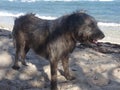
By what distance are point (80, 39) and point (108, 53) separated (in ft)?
10.8

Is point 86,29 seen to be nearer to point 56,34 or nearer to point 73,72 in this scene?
point 56,34

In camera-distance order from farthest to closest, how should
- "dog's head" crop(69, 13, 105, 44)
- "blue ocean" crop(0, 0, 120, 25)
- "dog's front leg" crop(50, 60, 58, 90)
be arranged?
"blue ocean" crop(0, 0, 120, 25) → "dog's front leg" crop(50, 60, 58, 90) → "dog's head" crop(69, 13, 105, 44)

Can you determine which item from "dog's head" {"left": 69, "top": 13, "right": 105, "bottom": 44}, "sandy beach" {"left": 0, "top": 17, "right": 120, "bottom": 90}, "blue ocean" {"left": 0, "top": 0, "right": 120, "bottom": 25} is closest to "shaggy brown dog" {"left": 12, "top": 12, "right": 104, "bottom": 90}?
"dog's head" {"left": 69, "top": 13, "right": 105, "bottom": 44}

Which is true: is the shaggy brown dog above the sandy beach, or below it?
above

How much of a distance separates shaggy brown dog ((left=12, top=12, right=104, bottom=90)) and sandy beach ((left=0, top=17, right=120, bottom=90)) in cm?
38

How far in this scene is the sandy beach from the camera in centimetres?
766

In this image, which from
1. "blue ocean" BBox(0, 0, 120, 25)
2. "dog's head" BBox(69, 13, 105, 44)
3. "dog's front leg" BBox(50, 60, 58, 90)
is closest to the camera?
"dog's head" BBox(69, 13, 105, 44)

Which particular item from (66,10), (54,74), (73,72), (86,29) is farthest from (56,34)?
(66,10)

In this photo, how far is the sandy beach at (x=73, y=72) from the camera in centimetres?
766

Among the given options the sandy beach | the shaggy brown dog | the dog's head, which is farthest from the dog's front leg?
the dog's head

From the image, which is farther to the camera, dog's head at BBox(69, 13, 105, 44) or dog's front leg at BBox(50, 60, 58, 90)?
dog's front leg at BBox(50, 60, 58, 90)

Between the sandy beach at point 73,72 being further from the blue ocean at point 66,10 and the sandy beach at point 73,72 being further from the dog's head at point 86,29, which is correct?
the blue ocean at point 66,10

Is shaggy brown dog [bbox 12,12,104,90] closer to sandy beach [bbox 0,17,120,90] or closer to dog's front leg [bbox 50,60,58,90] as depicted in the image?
dog's front leg [bbox 50,60,58,90]

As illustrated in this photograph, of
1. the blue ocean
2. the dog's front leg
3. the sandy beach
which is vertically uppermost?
the dog's front leg
